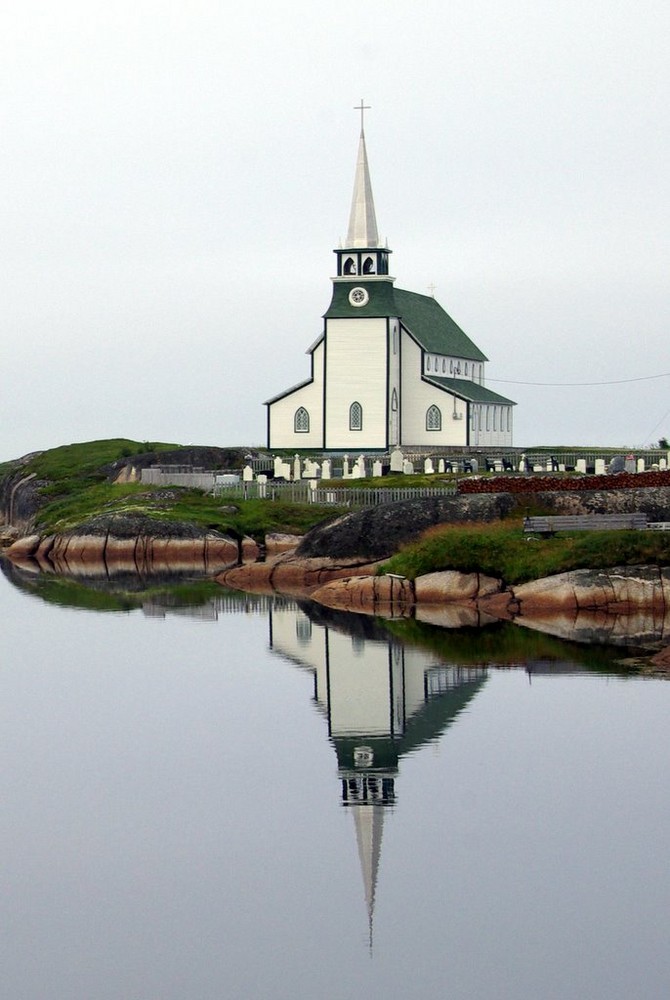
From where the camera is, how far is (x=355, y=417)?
83062 mm

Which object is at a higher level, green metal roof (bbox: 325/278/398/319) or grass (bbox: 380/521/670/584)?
green metal roof (bbox: 325/278/398/319)

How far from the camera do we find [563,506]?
183 feet

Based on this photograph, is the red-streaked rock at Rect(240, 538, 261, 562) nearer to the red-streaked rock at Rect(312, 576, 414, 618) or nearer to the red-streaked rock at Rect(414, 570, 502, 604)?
the red-streaked rock at Rect(312, 576, 414, 618)

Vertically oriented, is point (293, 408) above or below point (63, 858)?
above

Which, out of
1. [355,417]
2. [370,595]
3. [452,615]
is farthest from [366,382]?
[452,615]

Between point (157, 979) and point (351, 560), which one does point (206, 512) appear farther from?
point (157, 979)

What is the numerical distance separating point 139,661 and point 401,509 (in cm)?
1658

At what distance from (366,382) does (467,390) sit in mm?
7288

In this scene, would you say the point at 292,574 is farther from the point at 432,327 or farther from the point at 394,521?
the point at 432,327

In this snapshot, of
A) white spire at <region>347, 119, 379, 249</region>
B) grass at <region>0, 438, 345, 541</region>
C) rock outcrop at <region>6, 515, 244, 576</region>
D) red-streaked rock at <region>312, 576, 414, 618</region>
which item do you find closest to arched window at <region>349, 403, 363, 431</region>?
white spire at <region>347, 119, 379, 249</region>

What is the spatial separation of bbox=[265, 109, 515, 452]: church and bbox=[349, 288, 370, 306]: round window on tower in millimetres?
51

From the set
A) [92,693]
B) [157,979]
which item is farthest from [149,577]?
[157,979]

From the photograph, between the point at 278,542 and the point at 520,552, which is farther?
the point at 278,542

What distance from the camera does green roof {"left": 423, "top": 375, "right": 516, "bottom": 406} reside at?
275 ft
